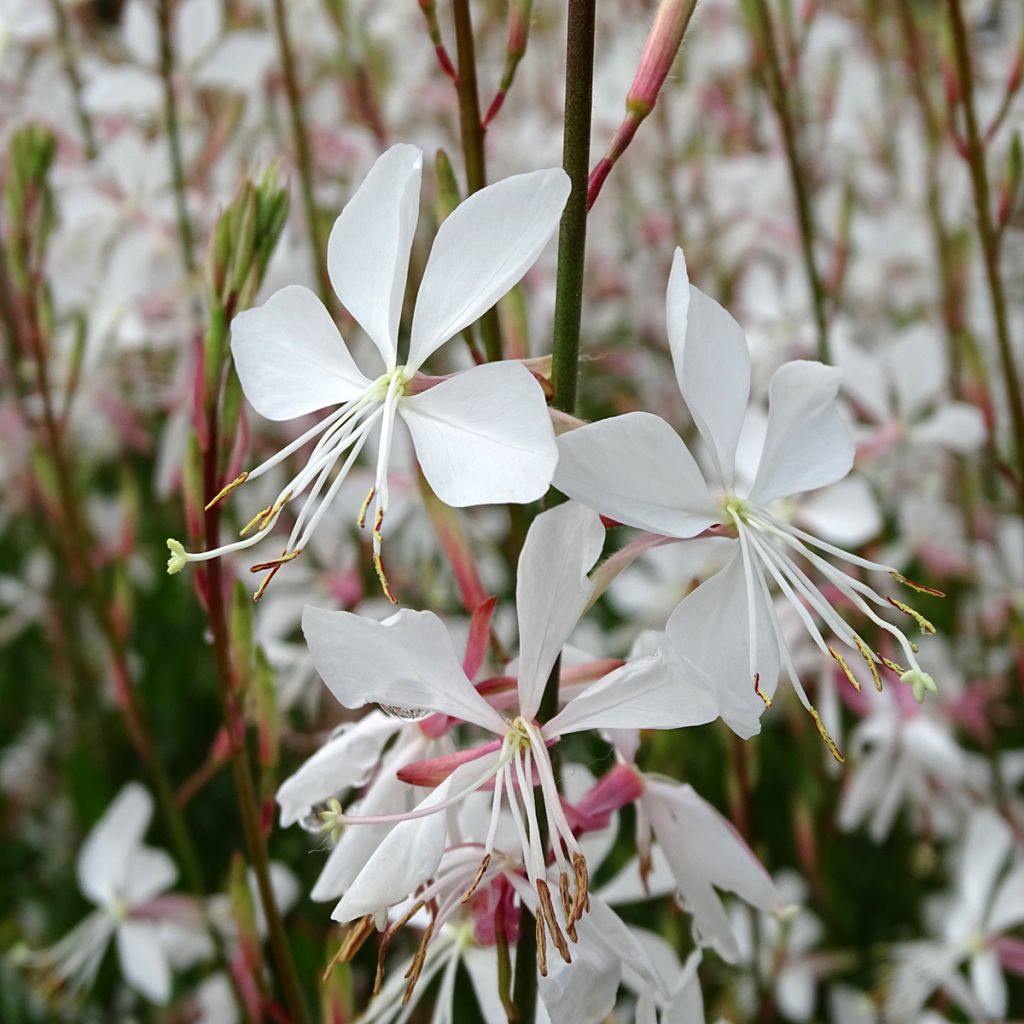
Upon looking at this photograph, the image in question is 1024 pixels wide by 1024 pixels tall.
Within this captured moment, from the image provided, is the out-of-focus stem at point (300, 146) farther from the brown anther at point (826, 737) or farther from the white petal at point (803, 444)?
the brown anther at point (826, 737)

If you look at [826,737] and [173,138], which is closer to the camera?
[826,737]

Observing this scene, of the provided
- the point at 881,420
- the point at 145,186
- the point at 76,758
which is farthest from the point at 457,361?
the point at 76,758

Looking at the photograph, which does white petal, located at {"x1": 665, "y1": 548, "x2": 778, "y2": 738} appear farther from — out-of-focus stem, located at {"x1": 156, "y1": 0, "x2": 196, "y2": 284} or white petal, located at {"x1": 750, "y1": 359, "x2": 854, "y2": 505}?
out-of-focus stem, located at {"x1": 156, "y1": 0, "x2": 196, "y2": 284}

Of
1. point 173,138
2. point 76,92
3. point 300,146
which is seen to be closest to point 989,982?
point 300,146

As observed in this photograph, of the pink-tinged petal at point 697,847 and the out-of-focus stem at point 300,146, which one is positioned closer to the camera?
the pink-tinged petal at point 697,847

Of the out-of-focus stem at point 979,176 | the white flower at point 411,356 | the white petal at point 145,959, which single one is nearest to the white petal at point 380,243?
the white flower at point 411,356

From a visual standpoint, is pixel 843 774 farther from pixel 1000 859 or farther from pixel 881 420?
pixel 881 420

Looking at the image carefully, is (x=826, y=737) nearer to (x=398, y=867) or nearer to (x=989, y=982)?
(x=398, y=867)
